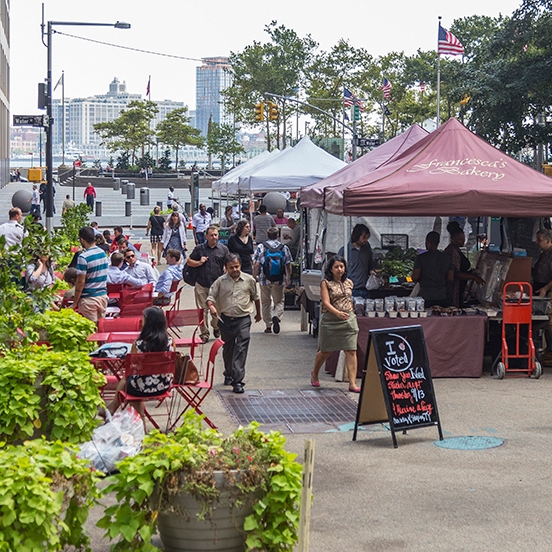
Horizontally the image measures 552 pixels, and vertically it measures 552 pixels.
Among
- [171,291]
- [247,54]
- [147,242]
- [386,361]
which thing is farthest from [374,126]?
[386,361]

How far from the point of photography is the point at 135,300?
45.9 feet

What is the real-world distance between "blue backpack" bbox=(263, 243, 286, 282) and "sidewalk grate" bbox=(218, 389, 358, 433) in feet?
16.0

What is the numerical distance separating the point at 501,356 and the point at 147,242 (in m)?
26.5

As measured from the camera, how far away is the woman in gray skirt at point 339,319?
11.5 meters

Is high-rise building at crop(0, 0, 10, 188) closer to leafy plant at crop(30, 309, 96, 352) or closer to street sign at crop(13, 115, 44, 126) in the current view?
street sign at crop(13, 115, 44, 126)

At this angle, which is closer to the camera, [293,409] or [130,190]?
[293,409]

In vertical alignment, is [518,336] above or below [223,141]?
below

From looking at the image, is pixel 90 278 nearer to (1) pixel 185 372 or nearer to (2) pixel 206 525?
(1) pixel 185 372

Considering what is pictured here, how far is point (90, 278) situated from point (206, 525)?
7.04 metres

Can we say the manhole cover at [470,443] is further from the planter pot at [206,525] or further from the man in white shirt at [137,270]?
the man in white shirt at [137,270]

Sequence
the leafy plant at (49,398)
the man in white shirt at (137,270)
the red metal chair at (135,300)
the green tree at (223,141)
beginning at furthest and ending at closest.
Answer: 1. the green tree at (223,141)
2. the man in white shirt at (137,270)
3. the red metal chair at (135,300)
4. the leafy plant at (49,398)

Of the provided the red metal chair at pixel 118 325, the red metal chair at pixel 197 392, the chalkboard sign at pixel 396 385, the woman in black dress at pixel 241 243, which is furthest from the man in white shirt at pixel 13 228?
the chalkboard sign at pixel 396 385

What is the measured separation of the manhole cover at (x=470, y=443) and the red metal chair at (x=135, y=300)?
5.53 m

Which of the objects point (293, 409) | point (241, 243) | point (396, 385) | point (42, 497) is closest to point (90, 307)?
point (293, 409)
